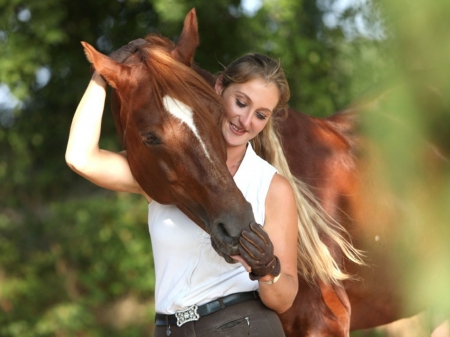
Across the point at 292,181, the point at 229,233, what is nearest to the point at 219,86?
the point at 292,181

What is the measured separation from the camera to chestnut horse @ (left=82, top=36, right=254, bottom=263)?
190 cm

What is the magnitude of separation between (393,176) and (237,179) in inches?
55.8

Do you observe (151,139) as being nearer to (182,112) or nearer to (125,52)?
(182,112)

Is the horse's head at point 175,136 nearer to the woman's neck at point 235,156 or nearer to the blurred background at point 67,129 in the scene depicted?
the woman's neck at point 235,156

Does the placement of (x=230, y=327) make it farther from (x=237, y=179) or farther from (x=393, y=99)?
(x=393, y=99)

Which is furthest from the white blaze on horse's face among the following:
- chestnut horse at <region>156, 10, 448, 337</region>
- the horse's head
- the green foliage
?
the green foliage

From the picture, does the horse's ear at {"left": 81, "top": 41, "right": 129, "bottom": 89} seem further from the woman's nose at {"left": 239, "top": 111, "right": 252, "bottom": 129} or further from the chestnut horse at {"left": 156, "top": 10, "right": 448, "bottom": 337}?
the chestnut horse at {"left": 156, "top": 10, "right": 448, "bottom": 337}

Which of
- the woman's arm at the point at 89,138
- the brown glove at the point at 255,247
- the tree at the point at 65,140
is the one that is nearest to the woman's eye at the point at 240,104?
the woman's arm at the point at 89,138

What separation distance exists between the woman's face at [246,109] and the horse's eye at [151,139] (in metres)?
0.25

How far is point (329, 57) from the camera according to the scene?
5812 millimetres

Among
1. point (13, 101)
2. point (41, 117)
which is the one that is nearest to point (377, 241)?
point (13, 101)

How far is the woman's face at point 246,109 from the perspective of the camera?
2160 millimetres

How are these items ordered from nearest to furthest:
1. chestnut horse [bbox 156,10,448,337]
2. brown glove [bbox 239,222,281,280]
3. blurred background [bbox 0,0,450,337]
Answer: brown glove [bbox 239,222,281,280] → chestnut horse [bbox 156,10,448,337] → blurred background [bbox 0,0,450,337]

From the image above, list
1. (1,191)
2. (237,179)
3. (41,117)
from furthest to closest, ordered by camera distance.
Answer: (1,191)
(41,117)
(237,179)
